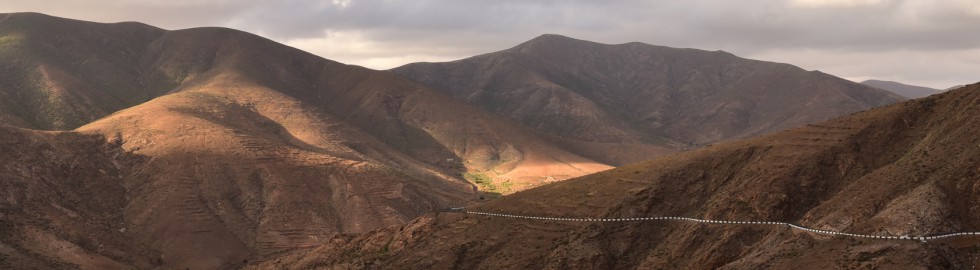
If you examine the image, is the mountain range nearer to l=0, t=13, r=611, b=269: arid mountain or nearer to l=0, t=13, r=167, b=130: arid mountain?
l=0, t=13, r=611, b=269: arid mountain

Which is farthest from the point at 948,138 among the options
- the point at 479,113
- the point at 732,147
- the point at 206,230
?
the point at 479,113

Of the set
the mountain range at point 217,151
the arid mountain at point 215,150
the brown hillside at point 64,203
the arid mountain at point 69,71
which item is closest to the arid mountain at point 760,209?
the mountain range at point 217,151

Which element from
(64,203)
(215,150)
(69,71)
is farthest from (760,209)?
(69,71)

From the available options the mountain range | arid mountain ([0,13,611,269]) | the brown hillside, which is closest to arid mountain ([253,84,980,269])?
the mountain range

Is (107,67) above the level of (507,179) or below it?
above

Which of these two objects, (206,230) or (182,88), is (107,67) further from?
(206,230)

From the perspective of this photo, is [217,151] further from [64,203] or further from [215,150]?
[64,203]

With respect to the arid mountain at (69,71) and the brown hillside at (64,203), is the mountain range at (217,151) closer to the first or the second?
the brown hillside at (64,203)
